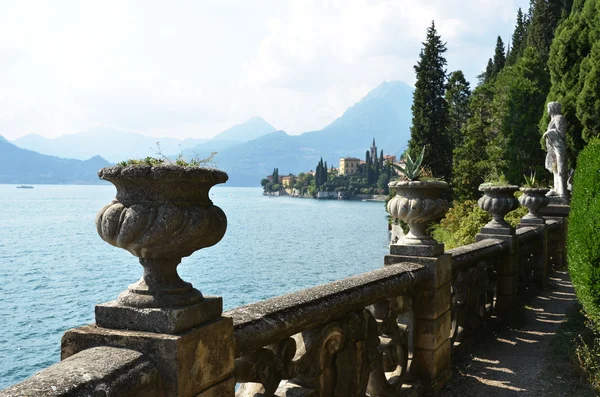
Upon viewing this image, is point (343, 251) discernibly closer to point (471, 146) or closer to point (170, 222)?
point (471, 146)

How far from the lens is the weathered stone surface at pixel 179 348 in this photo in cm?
199

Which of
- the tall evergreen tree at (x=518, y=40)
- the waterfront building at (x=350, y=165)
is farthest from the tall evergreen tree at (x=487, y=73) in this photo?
the waterfront building at (x=350, y=165)

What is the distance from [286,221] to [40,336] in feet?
185

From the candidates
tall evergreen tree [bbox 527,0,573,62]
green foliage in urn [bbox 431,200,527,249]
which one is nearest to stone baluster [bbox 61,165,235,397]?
green foliage in urn [bbox 431,200,527,249]

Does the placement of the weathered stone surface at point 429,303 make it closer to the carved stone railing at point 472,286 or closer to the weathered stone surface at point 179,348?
the carved stone railing at point 472,286

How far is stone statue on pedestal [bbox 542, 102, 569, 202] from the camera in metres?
14.6

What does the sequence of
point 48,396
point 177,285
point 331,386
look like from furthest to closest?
point 331,386, point 177,285, point 48,396

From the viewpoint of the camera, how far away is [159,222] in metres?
2.02

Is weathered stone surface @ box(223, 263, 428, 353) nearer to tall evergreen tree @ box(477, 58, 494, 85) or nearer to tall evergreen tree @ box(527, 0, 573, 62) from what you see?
tall evergreen tree @ box(527, 0, 573, 62)

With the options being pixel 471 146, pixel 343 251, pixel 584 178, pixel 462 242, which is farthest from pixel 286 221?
pixel 584 178

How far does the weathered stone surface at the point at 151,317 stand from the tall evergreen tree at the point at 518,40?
50.5 metres

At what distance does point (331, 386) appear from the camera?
332cm

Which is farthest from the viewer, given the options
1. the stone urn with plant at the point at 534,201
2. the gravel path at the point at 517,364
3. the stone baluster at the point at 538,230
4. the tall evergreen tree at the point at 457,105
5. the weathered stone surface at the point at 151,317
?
the tall evergreen tree at the point at 457,105

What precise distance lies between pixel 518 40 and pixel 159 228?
57.0m
